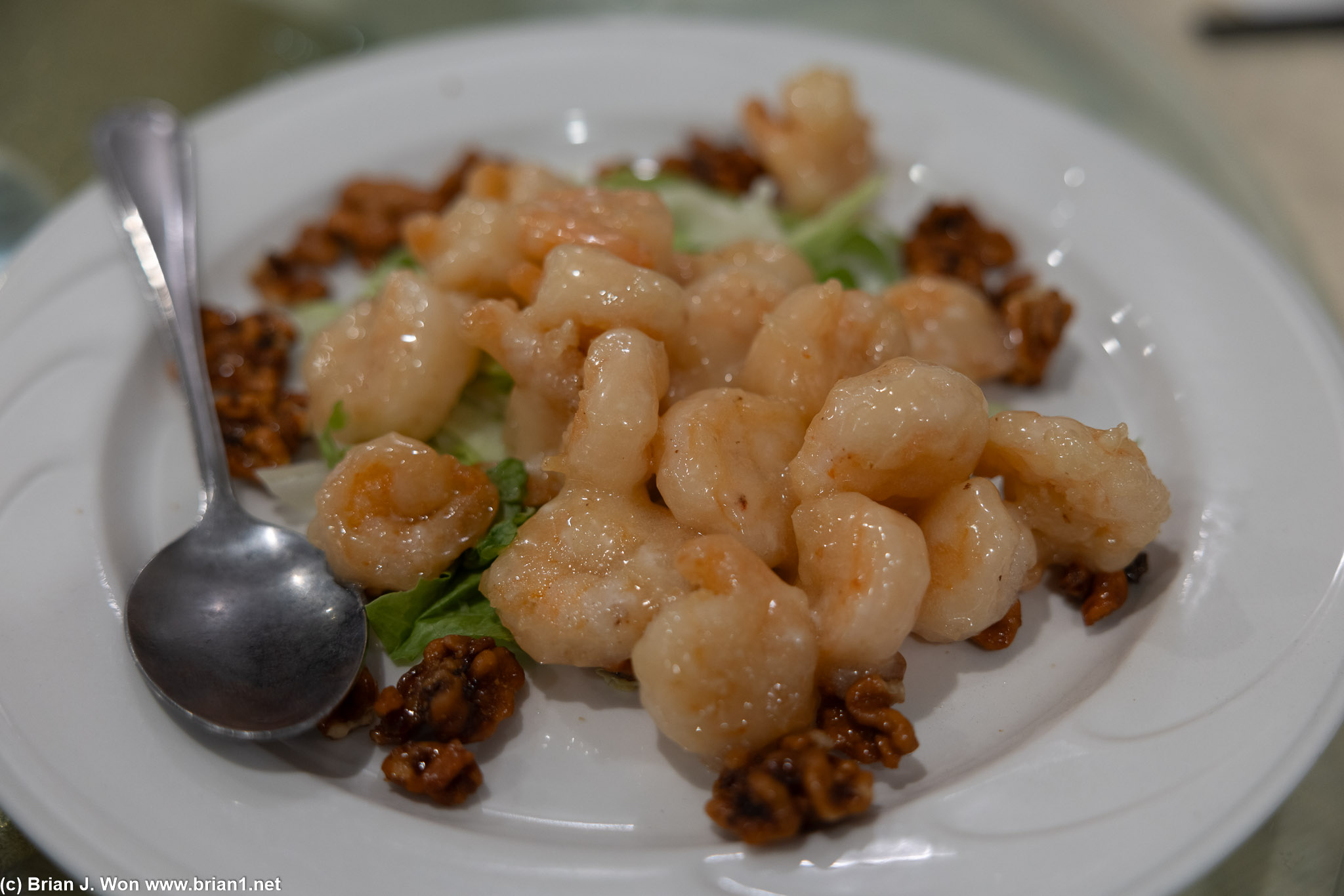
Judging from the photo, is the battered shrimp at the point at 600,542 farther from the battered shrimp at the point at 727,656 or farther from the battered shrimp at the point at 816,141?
the battered shrimp at the point at 816,141

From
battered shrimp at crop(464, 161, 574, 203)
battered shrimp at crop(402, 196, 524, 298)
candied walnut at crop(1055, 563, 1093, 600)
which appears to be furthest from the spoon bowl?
candied walnut at crop(1055, 563, 1093, 600)

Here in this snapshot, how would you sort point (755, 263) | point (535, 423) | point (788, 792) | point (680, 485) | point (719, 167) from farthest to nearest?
1. point (719, 167)
2. point (755, 263)
3. point (535, 423)
4. point (680, 485)
5. point (788, 792)

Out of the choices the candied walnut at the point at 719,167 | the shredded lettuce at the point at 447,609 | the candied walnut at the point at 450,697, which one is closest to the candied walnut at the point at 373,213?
the candied walnut at the point at 719,167

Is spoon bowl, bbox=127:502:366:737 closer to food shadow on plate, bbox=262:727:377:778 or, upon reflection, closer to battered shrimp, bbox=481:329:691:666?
food shadow on plate, bbox=262:727:377:778

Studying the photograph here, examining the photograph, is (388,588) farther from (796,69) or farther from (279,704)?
(796,69)

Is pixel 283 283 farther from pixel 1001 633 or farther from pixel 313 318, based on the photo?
pixel 1001 633

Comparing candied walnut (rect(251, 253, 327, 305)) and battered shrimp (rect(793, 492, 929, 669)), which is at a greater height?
battered shrimp (rect(793, 492, 929, 669))

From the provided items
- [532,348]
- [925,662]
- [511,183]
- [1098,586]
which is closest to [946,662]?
[925,662]
